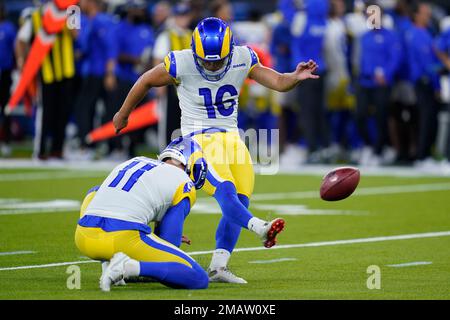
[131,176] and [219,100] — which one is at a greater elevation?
[219,100]

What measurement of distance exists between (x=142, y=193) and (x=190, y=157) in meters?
0.59

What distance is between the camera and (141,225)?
24.9 ft

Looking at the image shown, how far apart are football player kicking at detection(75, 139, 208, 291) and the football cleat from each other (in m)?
0.46

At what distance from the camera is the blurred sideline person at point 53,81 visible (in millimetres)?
17766

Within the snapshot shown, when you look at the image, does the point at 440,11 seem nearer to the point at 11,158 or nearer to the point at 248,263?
the point at 11,158

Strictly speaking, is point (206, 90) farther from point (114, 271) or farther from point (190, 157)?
point (114, 271)

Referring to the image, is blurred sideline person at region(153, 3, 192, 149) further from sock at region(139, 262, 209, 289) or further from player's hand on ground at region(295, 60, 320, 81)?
sock at region(139, 262, 209, 289)

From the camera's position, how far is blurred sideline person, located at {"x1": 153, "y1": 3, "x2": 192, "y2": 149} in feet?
55.9

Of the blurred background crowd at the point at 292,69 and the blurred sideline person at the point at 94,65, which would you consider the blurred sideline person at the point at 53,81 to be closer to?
the blurred background crowd at the point at 292,69

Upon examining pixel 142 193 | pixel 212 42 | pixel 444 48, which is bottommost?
pixel 142 193

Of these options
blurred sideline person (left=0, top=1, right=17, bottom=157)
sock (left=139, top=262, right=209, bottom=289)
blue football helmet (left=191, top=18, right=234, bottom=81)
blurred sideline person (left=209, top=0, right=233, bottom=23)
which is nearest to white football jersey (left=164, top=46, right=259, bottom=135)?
blue football helmet (left=191, top=18, right=234, bottom=81)

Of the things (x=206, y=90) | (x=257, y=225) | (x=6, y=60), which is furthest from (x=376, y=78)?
(x=257, y=225)

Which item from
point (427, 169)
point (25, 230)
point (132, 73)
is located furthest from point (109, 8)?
point (25, 230)

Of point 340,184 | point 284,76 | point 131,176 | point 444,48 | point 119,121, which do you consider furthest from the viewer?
point 444,48
